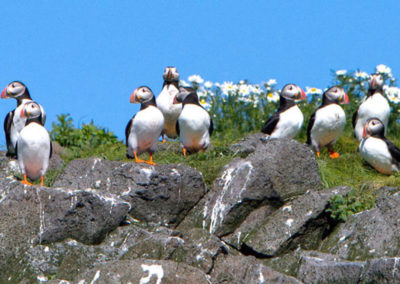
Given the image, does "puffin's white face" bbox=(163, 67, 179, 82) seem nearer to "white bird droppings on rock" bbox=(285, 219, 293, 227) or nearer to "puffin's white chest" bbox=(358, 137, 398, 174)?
"puffin's white chest" bbox=(358, 137, 398, 174)

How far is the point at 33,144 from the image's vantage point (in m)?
9.62

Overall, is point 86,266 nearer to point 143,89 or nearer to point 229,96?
point 143,89

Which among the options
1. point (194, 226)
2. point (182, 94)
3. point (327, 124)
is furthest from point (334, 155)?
point (194, 226)

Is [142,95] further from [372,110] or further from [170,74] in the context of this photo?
[372,110]

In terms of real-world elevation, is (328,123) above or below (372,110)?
below

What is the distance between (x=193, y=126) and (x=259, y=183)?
2086mm

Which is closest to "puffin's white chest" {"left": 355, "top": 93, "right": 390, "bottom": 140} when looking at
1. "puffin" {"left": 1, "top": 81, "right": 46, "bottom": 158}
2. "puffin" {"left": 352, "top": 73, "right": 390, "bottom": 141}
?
"puffin" {"left": 352, "top": 73, "right": 390, "bottom": 141}

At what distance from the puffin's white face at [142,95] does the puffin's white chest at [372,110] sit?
137 inches

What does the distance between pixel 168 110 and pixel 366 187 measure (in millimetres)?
4004

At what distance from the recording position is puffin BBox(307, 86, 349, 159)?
11.4 m

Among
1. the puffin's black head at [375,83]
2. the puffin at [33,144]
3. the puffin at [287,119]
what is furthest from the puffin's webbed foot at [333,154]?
the puffin at [33,144]

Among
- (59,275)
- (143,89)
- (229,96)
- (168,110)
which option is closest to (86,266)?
(59,275)

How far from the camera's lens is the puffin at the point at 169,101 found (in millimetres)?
12922

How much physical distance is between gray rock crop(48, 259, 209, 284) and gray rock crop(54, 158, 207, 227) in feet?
6.99
